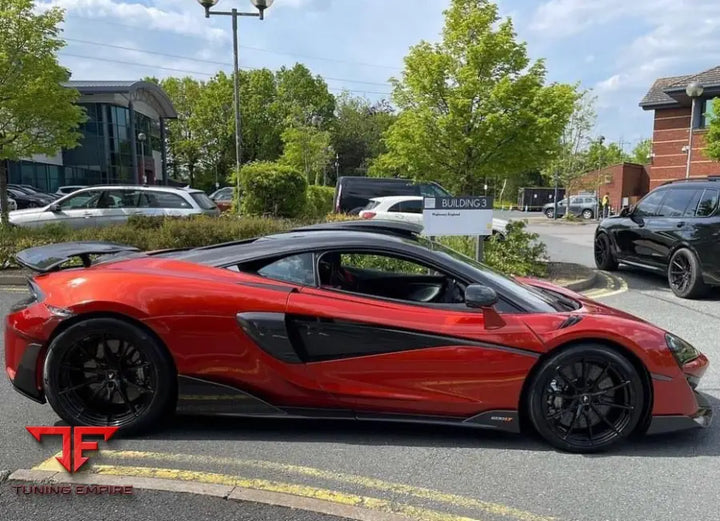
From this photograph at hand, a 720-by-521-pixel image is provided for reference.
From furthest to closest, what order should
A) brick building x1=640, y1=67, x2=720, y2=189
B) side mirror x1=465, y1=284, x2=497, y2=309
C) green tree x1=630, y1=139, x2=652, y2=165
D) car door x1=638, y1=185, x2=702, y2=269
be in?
green tree x1=630, y1=139, x2=652, y2=165, brick building x1=640, y1=67, x2=720, y2=189, car door x1=638, y1=185, x2=702, y2=269, side mirror x1=465, y1=284, x2=497, y2=309

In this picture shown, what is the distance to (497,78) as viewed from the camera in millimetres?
9508

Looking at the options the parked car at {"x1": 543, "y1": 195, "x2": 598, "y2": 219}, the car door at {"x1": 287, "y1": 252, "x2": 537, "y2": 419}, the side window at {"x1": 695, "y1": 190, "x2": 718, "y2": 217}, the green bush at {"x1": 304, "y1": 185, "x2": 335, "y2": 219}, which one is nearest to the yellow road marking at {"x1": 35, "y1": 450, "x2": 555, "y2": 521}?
the car door at {"x1": 287, "y1": 252, "x2": 537, "y2": 419}

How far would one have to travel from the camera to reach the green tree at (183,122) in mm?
56031

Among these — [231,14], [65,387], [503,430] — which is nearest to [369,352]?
[503,430]

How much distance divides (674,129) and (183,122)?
148ft

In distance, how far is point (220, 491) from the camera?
2760 mm

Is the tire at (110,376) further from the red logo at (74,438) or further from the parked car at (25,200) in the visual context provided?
the parked car at (25,200)

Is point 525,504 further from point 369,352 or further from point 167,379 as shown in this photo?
point 167,379

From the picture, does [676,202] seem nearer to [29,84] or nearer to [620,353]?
[620,353]

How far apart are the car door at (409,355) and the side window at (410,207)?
33.2 feet

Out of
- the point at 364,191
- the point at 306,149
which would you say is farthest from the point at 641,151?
the point at 364,191

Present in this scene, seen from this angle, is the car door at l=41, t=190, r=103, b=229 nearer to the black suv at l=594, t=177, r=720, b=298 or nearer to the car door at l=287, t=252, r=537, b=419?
the car door at l=287, t=252, r=537, b=419

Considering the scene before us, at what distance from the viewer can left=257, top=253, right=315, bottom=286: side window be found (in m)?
3.43

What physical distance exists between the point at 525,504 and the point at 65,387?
280cm
